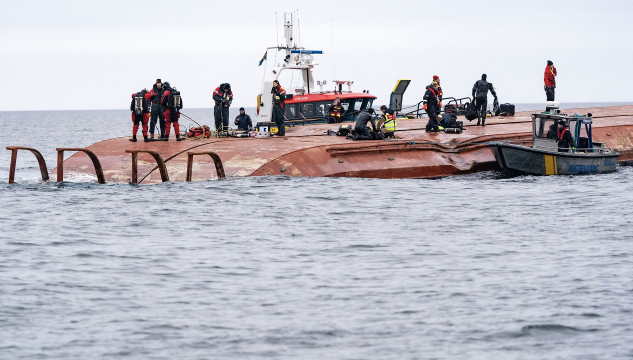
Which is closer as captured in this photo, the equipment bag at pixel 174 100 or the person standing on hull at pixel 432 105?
the equipment bag at pixel 174 100

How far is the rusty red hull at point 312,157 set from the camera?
2111 centimetres

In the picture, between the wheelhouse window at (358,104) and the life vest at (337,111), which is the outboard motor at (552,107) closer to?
the life vest at (337,111)

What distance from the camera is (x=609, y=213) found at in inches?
668

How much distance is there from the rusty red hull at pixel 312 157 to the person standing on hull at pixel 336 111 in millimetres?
3902

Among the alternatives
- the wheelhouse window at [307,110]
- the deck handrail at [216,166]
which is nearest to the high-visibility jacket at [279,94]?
the deck handrail at [216,166]

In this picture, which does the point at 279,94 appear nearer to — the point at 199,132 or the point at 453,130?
the point at 199,132

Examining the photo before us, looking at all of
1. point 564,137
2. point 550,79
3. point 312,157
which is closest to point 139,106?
point 312,157

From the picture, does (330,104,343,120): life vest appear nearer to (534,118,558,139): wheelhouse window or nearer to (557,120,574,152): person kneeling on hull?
(534,118,558,139): wheelhouse window

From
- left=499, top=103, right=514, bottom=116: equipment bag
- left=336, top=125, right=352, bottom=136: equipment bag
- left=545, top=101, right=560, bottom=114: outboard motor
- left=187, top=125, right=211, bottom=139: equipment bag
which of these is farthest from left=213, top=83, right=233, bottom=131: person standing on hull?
left=499, top=103, right=514, bottom=116: equipment bag

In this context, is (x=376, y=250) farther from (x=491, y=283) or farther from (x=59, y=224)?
(x=59, y=224)

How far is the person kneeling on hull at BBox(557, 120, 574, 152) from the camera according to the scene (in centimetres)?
2181

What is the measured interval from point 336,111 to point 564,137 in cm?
968

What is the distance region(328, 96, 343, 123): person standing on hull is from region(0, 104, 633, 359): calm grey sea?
9.70 metres

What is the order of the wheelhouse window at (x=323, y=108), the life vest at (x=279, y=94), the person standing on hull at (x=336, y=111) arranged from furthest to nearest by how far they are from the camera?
1. the wheelhouse window at (x=323, y=108)
2. the person standing on hull at (x=336, y=111)
3. the life vest at (x=279, y=94)
